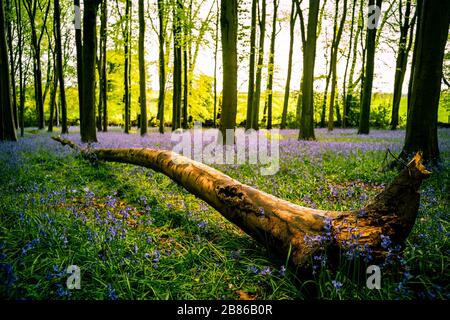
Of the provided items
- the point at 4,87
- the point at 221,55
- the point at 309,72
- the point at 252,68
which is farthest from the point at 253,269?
the point at 221,55

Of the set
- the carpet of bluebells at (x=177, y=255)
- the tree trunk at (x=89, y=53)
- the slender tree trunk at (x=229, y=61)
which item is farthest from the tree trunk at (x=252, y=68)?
the carpet of bluebells at (x=177, y=255)

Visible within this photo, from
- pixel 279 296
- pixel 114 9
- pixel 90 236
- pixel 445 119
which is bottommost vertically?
pixel 279 296

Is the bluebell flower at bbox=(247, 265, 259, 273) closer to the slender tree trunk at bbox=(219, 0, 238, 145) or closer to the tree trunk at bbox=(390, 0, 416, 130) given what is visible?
the slender tree trunk at bbox=(219, 0, 238, 145)

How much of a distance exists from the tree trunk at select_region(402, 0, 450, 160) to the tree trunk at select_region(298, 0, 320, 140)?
22.7 ft

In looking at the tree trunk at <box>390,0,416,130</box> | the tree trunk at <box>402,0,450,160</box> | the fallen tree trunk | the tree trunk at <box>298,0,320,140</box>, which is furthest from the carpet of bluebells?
the tree trunk at <box>390,0,416,130</box>

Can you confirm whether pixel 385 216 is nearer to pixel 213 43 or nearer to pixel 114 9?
pixel 213 43

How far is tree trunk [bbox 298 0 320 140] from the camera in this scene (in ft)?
40.8

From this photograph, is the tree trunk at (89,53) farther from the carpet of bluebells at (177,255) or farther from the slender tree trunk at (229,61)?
the carpet of bluebells at (177,255)

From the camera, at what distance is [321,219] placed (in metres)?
2.28

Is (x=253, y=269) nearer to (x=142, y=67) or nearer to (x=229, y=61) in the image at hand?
(x=229, y=61)

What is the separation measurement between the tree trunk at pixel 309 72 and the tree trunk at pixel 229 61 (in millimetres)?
4427

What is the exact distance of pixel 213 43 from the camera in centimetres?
2075
